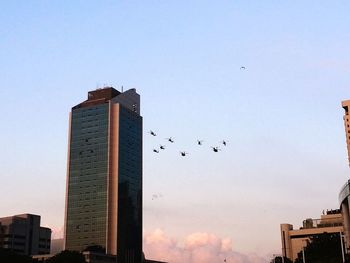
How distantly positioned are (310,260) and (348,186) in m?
32.6

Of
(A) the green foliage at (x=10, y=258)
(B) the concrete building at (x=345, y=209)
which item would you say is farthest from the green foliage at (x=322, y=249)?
(A) the green foliage at (x=10, y=258)

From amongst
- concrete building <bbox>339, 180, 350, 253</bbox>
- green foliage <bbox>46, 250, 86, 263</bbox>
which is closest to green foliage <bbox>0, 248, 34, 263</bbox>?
green foliage <bbox>46, 250, 86, 263</bbox>

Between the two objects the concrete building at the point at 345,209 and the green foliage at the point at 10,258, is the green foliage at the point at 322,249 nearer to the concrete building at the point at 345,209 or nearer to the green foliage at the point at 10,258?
the concrete building at the point at 345,209

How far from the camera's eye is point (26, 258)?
157750mm

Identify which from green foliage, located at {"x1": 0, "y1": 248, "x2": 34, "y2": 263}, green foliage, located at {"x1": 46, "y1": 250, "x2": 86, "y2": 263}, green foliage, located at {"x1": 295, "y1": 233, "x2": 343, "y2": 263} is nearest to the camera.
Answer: green foliage, located at {"x1": 295, "y1": 233, "x2": 343, "y2": 263}

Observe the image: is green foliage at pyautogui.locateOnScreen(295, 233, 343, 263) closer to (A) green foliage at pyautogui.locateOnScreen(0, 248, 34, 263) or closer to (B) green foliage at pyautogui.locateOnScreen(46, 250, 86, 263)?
(B) green foliage at pyautogui.locateOnScreen(46, 250, 86, 263)

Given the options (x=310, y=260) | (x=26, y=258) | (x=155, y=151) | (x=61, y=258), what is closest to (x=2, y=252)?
(x=26, y=258)

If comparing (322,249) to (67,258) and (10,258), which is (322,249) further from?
(10,258)

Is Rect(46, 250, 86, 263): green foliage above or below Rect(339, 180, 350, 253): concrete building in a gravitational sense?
below

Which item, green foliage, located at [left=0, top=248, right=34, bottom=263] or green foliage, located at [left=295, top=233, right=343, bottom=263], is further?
green foliage, located at [left=0, top=248, right=34, bottom=263]

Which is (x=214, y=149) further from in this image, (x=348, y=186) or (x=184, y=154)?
(x=348, y=186)

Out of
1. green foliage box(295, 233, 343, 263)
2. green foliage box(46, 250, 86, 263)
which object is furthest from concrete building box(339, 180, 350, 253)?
green foliage box(46, 250, 86, 263)

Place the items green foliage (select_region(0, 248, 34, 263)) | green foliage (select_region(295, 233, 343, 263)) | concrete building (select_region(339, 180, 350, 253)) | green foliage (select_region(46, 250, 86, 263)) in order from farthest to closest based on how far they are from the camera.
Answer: green foliage (select_region(46, 250, 86, 263)) → green foliage (select_region(0, 248, 34, 263)) → green foliage (select_region(295, 233, 343, 263)) → concrete building (select_region(339, 180, 350, 253))

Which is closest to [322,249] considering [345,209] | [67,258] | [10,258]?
[345,209]
